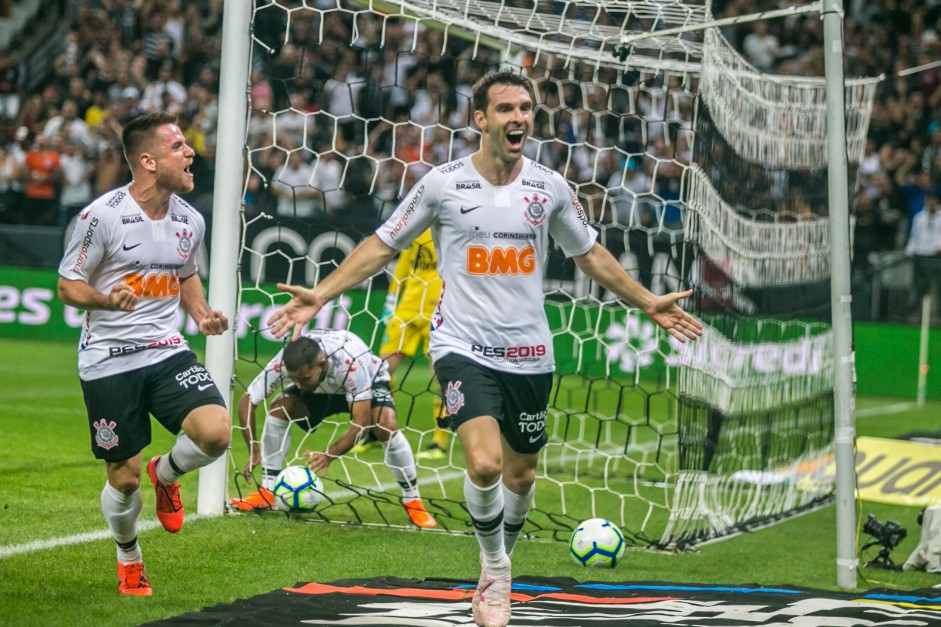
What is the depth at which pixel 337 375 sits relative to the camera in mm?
8070

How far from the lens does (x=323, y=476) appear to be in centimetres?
851

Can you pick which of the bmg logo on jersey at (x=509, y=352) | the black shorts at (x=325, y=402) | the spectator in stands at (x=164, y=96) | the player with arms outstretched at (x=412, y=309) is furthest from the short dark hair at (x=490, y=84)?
the spectator in stands at (x=164, y=96)

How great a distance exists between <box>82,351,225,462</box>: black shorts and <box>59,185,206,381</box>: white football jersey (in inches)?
2.2

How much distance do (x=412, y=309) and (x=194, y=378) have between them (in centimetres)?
454

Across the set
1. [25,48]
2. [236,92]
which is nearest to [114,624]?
[236,92]

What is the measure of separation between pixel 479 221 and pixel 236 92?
2719 millimetres

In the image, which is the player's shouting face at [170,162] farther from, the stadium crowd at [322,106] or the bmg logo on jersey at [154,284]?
the stadium crowd at [322,106]

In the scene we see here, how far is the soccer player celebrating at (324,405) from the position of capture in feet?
25.5

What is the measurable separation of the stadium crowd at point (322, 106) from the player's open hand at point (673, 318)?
30.8 feet

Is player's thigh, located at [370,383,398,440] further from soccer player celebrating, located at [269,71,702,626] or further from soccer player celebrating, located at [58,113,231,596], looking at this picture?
soccer player celebrating, located at [269,71,702,626]

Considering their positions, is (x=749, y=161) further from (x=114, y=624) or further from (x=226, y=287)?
(x=114, y=624)

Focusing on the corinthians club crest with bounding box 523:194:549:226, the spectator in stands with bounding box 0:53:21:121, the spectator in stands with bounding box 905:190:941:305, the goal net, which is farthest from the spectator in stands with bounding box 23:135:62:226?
the corinthians club crest with bounding box 523:194:549:226

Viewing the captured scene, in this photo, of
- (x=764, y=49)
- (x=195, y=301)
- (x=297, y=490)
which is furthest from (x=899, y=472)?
(x=764, y=49)

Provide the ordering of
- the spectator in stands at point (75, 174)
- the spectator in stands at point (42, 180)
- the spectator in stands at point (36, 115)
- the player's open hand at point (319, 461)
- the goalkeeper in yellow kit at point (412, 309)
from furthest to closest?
1. the spectator in stands at point (36, 115)
2. the spectator in stands at point (75, 174)
3. the spectator in stands at point (42, 180)
4. the goalkeeper in yellow kit at point (412, 309)
5. the player's open hand at point (319, 461)
